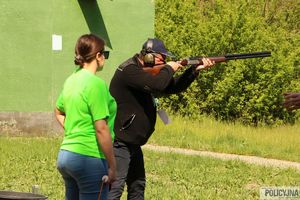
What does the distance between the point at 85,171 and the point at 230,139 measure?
10581 millimetres

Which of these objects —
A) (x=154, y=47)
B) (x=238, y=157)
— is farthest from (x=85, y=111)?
(x=238, y=157)

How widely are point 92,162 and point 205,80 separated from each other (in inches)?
601

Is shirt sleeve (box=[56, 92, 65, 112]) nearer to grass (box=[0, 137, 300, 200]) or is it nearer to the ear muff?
the ear muff

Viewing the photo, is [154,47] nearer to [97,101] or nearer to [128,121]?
[128,121]

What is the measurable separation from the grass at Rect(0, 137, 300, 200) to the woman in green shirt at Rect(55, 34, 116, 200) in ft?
10.9

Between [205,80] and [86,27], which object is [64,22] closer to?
[86,27]

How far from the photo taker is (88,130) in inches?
198

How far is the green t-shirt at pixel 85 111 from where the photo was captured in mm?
4965

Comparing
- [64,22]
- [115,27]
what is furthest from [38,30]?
[115,27]

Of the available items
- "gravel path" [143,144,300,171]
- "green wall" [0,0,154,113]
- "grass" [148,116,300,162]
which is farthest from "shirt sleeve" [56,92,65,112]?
"green wall" [0,0,154,113]

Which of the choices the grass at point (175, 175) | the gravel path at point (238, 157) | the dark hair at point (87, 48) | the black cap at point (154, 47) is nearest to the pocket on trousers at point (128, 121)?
the black cap at point (154, 47)

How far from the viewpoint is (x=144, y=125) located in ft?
20.9

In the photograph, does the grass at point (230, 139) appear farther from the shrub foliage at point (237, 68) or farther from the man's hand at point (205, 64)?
the man's hand at point (205, 64)
